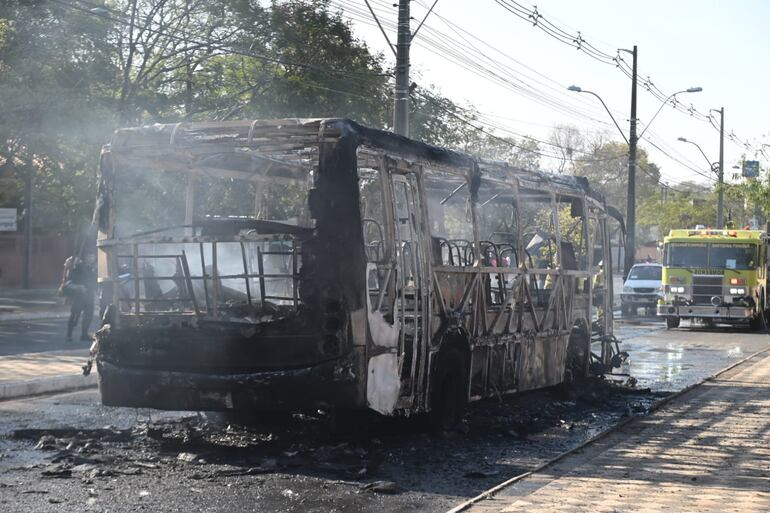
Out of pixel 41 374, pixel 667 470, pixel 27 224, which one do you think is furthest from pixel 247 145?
pixel 27 224

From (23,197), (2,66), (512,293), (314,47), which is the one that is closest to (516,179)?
(512,293)

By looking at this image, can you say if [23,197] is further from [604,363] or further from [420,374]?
[420,374]

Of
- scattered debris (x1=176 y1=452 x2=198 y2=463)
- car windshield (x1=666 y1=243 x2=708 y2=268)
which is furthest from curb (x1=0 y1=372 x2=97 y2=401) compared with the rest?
car windshield (x1=666 y1=243 x2=708 y2=268)

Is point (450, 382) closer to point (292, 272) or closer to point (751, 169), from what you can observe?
point (292, 272)

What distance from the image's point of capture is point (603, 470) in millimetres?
8852

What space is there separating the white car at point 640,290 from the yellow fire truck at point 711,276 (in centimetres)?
715

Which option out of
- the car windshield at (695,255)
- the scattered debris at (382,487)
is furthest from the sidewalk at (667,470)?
the car windshield at (695,255)

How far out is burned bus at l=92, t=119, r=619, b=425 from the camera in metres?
9.05

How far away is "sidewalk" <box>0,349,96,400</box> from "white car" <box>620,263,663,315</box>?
75.0 ft

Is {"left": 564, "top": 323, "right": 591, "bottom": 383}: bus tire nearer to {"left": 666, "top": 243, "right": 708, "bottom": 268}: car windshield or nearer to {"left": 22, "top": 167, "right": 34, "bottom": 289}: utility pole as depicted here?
{"left": 666, "top": 243, "right": 708, "bottom": 268}: car windshield

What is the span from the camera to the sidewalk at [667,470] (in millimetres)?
7512

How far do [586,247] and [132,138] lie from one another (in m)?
6.82

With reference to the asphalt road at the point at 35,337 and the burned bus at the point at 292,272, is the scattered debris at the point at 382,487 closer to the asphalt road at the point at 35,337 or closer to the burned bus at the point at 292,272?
the burned bus at the point at 292,272

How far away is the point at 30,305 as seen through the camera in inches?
1363
